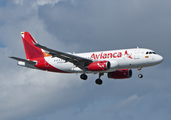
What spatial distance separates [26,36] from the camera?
234 feet

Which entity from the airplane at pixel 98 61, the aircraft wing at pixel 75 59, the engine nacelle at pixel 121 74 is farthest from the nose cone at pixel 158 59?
the aircraft wing at pixel 75 59

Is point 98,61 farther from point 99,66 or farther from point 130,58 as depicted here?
point 130,58

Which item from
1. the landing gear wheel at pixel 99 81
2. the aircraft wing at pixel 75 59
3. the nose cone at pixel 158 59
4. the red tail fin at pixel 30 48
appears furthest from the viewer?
the red tail fin at pixel 30 48

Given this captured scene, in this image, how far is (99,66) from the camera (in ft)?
192

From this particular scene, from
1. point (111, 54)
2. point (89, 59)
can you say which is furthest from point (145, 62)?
point (89, 59)

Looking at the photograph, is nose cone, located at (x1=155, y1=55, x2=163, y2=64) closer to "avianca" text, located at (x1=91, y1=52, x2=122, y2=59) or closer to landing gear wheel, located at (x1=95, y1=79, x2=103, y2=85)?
"avianca" text, located at (x1=91, y1=52, x2=122, y2=59)

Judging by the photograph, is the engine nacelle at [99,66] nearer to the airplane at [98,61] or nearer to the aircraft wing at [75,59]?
the airplane at [98,61]

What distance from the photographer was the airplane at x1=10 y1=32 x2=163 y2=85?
58.2 metres

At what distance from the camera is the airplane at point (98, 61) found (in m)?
58.2

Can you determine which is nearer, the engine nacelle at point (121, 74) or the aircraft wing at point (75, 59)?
the aircraft wing at point (75, 59)

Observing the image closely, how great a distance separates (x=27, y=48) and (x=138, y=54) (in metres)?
24.3

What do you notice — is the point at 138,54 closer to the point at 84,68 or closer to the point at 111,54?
the point at 111,54

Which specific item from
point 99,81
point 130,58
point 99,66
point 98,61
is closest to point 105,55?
point 98,61

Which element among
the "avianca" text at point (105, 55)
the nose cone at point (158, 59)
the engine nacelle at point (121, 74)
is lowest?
the engine nacelle at point (121, 74)
